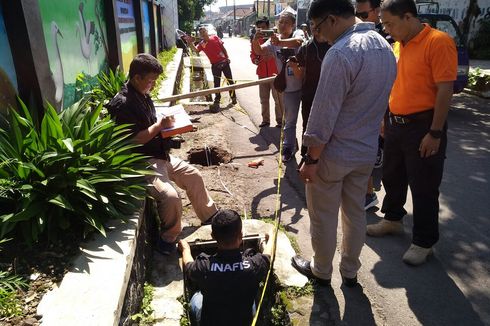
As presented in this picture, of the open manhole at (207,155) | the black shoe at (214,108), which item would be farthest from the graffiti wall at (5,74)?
the black shoe at (214,108)

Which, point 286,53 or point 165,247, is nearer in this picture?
point 165,247

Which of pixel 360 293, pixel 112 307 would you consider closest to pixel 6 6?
pixel 112 307

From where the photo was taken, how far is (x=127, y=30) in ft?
28.4

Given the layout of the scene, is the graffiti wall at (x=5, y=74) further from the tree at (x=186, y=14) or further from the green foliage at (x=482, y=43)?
the tree at (x=186, y=14)

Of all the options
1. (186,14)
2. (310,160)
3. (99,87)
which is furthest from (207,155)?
(186,14)

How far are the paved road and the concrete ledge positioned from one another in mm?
1550

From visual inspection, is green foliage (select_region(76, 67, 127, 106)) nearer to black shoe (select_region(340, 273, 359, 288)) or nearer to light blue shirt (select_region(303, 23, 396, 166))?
light blue shirt (select_region(303, 23, 396, 166))

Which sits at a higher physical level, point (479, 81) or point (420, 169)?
point (420, 169)

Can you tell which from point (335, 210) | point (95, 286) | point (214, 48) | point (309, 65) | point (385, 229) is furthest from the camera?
point (214, 48)

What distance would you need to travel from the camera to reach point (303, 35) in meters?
5.95

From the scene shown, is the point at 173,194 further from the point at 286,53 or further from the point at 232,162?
Answer: the point at 286,53

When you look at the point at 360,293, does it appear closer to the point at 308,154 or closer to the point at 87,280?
the point at 308,154

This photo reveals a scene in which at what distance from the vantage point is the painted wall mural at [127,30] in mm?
7867

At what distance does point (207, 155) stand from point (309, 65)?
235 centimetres
